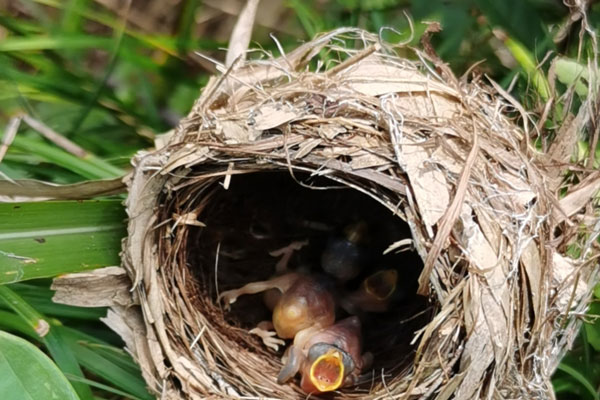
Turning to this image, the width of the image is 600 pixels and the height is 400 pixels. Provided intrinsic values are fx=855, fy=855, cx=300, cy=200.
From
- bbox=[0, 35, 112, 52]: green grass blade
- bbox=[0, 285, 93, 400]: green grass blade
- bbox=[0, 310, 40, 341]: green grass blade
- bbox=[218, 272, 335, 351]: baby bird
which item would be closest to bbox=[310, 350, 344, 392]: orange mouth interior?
bbox=[218, 272, 335, 351]: baby bird

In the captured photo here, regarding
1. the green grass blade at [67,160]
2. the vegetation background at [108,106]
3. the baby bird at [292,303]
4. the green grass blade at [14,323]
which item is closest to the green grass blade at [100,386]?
the vegetation background at [108,106]

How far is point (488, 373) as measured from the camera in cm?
123

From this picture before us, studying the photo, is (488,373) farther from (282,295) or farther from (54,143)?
(54,143)

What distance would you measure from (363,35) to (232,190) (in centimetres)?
39

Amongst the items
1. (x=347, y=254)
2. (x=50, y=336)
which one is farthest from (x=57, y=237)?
(x=347, y=254)

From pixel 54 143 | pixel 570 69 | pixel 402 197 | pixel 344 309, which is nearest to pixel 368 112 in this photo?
pixel 402 197

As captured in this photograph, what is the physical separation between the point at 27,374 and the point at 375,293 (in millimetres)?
694

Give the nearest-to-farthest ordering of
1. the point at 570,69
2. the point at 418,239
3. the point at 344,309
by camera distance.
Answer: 1. the point at 418,239
2. the point at 570,69
3. the point at 344,309

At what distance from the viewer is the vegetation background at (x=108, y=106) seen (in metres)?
1.40

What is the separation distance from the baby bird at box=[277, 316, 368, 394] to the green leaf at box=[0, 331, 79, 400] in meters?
0.40

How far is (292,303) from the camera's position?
1.58m

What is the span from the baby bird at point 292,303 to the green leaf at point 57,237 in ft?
0.79

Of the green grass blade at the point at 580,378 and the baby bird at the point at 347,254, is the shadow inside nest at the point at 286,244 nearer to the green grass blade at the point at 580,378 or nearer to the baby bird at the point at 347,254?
the baby bird at the point at 347,254

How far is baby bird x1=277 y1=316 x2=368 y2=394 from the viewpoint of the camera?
142 centimetres
